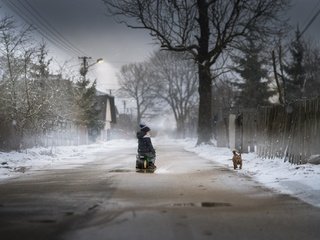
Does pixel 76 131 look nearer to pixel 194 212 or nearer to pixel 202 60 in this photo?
pixel 202 60

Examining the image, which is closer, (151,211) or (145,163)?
(151,211)

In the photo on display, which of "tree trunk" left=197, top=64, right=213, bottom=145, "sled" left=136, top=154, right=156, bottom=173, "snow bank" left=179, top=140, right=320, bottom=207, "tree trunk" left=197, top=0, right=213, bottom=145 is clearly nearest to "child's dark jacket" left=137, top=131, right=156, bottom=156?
"sled" left=136, top=154, right=156, bottom=173

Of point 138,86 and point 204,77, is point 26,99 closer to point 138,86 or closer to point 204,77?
point 204,77

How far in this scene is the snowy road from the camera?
295 inches

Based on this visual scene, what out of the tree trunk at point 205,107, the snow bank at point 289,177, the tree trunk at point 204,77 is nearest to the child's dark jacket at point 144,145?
the snow bank at point 289,177

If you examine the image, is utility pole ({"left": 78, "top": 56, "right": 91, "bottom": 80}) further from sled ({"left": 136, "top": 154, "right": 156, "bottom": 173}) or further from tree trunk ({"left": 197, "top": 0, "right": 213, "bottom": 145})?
sled ({"left": 136, "top": 154, "right": 156, "bottom": 173})

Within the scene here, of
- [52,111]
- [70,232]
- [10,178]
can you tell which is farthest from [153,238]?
[52,111]

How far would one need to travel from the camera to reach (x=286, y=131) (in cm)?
1909

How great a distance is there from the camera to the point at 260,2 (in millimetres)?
36344

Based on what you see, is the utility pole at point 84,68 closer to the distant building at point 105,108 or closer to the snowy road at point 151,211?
the distant building at point 105,108

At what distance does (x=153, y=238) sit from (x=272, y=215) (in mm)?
2653

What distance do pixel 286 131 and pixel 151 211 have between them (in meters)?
10.9

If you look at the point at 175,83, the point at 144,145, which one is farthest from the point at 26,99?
the point at 175,83

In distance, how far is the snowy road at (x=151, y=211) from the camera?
7488 mm
